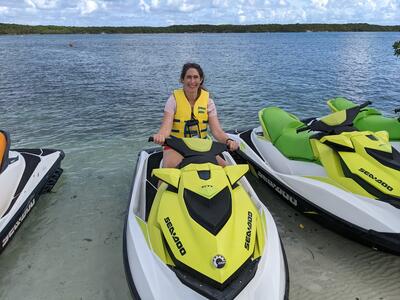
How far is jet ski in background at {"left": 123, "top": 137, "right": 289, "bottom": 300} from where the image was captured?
2.06m

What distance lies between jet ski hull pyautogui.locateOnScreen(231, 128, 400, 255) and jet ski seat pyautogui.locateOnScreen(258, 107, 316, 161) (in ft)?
0.35

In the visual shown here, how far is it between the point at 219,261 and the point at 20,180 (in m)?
2.69

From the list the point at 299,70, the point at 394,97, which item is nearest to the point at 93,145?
the point at 394,97

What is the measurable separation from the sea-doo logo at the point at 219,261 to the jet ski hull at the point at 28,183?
1922mm

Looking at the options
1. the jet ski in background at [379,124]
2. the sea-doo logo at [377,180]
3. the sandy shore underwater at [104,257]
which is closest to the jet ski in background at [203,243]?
the sandy shore underwater at [104,257]

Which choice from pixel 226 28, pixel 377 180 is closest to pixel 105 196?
pixel 377 180

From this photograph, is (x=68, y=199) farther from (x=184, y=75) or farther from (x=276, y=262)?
(x=276, y=262)

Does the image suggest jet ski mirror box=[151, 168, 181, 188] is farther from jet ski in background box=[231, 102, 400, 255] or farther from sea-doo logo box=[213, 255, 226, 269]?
jet ski in background box=[231, 102, 400, 255]

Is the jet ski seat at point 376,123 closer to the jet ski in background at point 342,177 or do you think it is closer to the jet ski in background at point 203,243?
the jet ski in background at point 342,177

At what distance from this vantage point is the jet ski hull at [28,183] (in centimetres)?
318

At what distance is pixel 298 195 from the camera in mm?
3504

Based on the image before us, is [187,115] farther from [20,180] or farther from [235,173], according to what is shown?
[20,180]

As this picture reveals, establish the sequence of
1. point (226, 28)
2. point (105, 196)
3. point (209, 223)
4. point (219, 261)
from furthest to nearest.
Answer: point (226, 28), point (105, 196), point (209, 223), point (219, 261)

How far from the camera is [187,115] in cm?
391
